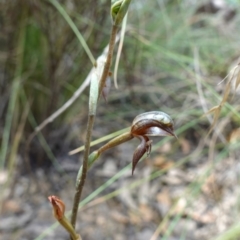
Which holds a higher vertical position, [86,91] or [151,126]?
[86,91]

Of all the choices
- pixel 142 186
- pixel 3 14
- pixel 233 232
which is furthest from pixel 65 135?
pixel 233 232

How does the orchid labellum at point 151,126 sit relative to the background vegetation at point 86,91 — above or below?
below

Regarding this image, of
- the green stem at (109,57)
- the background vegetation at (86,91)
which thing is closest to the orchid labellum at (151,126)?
the green stem at (109,57)

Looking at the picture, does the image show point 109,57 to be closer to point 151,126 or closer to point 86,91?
point 151,126

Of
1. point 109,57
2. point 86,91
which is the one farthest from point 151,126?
point 86,91

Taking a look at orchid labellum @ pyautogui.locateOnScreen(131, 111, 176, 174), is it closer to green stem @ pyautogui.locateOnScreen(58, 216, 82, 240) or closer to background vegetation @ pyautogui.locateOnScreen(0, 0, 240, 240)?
green stem @ pyautogui.locateOnScreen(58, 216, 82, 240)

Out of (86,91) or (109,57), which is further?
(86,91)

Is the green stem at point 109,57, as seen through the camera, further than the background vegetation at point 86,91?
No

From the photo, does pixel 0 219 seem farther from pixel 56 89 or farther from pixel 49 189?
pixel 56 89

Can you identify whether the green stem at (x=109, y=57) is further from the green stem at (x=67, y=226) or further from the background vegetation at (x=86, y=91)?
the background vegetation at (x=86, y=91)
